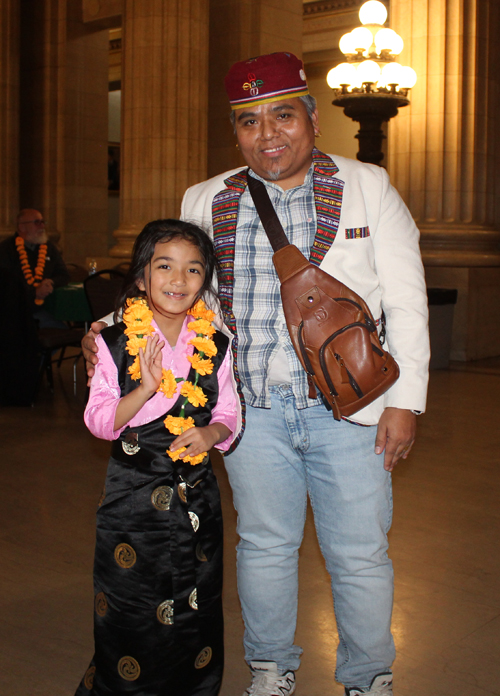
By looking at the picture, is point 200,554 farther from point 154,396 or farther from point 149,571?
point 154,396

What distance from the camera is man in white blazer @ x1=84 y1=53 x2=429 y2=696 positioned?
92.4 inches

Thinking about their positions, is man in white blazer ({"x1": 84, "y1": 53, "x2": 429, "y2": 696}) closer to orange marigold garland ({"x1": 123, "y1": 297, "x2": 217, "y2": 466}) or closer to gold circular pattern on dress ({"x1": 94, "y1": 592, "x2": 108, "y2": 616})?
orange marigold garland ({"x1": 123, "y1": 297, "x2": 217, "y2": 466})

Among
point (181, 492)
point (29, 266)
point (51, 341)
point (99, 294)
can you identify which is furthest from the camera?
point (29, 266)

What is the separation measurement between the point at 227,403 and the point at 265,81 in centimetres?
96

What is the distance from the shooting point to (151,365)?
217 cm

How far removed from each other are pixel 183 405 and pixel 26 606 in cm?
152

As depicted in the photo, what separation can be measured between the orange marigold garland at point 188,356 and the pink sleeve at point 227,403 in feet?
0.25

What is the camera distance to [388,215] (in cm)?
238

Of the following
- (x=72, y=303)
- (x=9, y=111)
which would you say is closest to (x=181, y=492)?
(x=72, y=303)

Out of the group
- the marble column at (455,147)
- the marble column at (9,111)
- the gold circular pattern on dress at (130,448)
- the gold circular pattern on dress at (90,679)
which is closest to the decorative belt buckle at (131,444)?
the gold circular pattern on dress at (130,448)

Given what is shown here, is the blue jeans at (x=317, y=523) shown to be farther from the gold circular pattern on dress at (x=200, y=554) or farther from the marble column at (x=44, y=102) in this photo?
the marble column at (x=44, y=102)

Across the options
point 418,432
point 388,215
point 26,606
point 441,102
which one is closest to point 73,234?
point 441,102

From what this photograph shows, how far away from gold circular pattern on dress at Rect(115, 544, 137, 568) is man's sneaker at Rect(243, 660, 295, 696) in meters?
0.62

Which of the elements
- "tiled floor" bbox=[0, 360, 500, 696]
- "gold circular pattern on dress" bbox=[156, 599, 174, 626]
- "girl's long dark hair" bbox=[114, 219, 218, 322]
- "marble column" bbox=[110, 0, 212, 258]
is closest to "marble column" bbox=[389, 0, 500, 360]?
"marble column" bbox=[110, 0, 212, 258]
